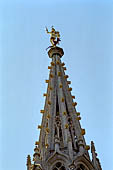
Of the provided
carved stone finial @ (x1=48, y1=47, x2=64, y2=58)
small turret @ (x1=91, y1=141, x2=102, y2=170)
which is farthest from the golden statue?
small turret @ (x1=91, y1=141, x2=102, y2=170)

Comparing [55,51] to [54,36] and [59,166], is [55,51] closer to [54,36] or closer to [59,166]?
[54,36]

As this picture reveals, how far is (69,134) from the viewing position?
36.4 m

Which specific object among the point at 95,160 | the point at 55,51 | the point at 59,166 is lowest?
the point at 59,166

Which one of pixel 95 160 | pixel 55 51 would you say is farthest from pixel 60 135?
pixel 55 51

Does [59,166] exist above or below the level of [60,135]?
below

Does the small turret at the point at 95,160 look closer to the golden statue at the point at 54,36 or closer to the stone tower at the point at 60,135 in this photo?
the stone tower at the point at 60,135

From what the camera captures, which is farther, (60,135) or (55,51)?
(55,51)

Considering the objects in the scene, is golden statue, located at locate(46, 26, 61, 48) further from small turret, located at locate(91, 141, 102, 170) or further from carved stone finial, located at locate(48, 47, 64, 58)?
small turret, located at locate(91, 141, 102, 170)

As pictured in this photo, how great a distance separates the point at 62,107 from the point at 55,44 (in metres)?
11.0

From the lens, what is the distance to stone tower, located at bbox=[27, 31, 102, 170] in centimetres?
3383

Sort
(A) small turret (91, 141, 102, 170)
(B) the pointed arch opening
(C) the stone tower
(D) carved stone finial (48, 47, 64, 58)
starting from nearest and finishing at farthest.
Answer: (B) the pointed arch opening
(C) the stone tower
(A) small turret (91, 141, 102, 170)
(D) carved stone finial (48, 47, 64, 58)

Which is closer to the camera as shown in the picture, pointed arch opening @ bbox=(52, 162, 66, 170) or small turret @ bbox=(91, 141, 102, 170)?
pointed arch opening @ bbox=(52, 162, 66, 170)

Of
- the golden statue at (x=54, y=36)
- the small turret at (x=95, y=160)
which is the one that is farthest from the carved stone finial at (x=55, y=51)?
the small turret at (x=95, y=160)

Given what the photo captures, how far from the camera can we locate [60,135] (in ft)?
122
